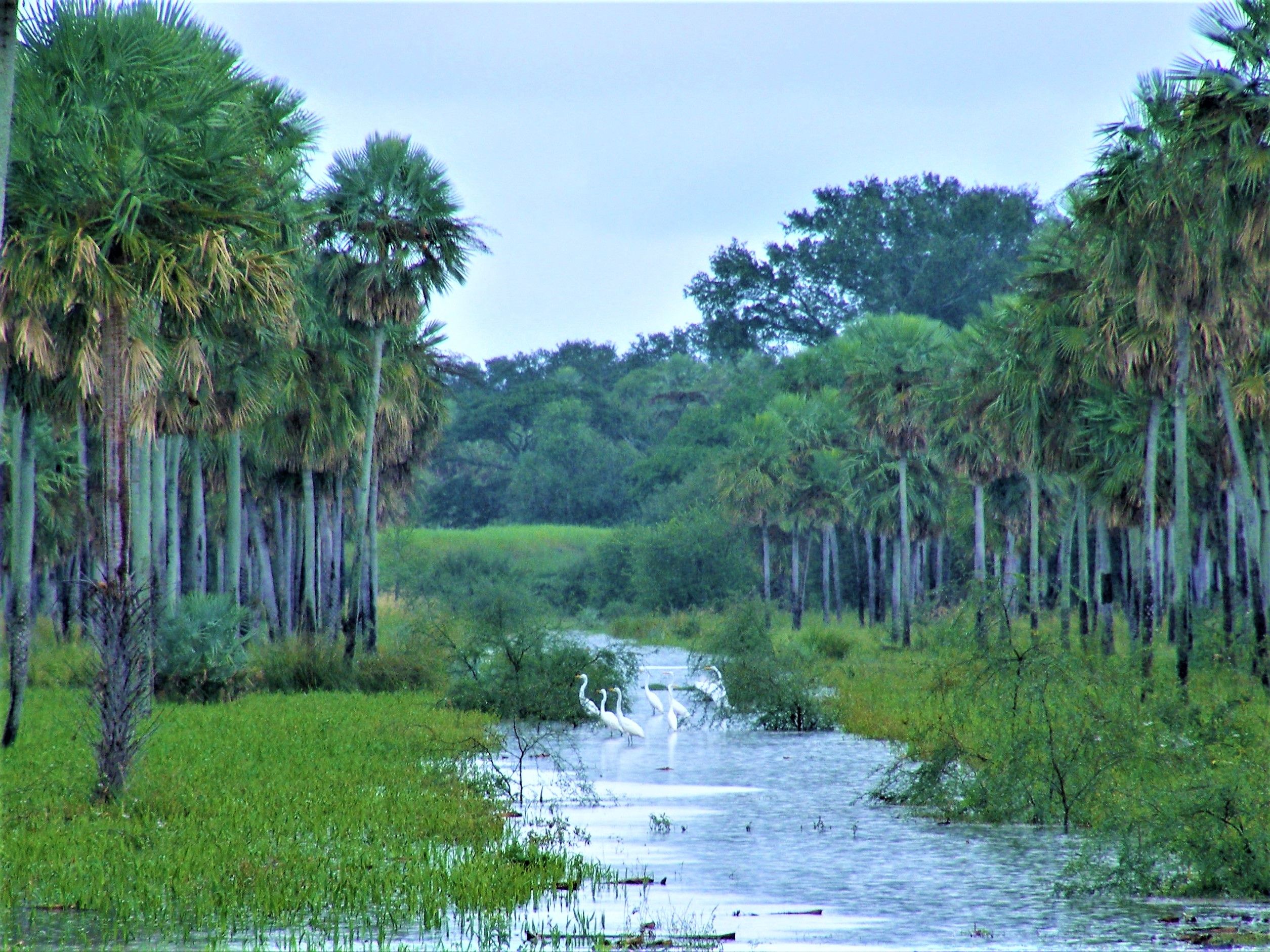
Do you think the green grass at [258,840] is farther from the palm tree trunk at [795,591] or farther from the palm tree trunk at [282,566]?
the palm tree trunk at [795,591]

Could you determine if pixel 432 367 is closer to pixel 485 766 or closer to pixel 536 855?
pixel 485 766

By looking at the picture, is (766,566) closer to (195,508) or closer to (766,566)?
(766,566)

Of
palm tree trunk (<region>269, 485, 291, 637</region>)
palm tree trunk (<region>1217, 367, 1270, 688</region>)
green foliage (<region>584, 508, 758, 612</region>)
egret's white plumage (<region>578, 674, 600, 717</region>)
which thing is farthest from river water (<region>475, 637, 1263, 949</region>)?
green foliage (<region>584, 508, 758, 612</region>)

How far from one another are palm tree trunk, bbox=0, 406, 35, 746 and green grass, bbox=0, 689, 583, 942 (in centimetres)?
61

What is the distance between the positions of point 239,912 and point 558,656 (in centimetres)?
1630

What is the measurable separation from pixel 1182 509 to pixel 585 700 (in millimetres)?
10010

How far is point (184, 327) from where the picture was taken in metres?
16.4

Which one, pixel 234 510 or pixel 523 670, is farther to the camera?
pixel 234 510

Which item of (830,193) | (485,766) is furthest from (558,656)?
(830,193)

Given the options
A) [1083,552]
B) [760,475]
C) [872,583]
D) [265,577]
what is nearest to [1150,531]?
[1083,552]

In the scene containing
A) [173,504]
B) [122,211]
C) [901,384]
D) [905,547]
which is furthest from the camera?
[905,547]

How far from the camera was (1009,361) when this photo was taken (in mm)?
32594

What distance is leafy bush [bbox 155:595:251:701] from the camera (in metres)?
24.2

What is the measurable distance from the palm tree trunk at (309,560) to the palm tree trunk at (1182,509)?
1760 cm
